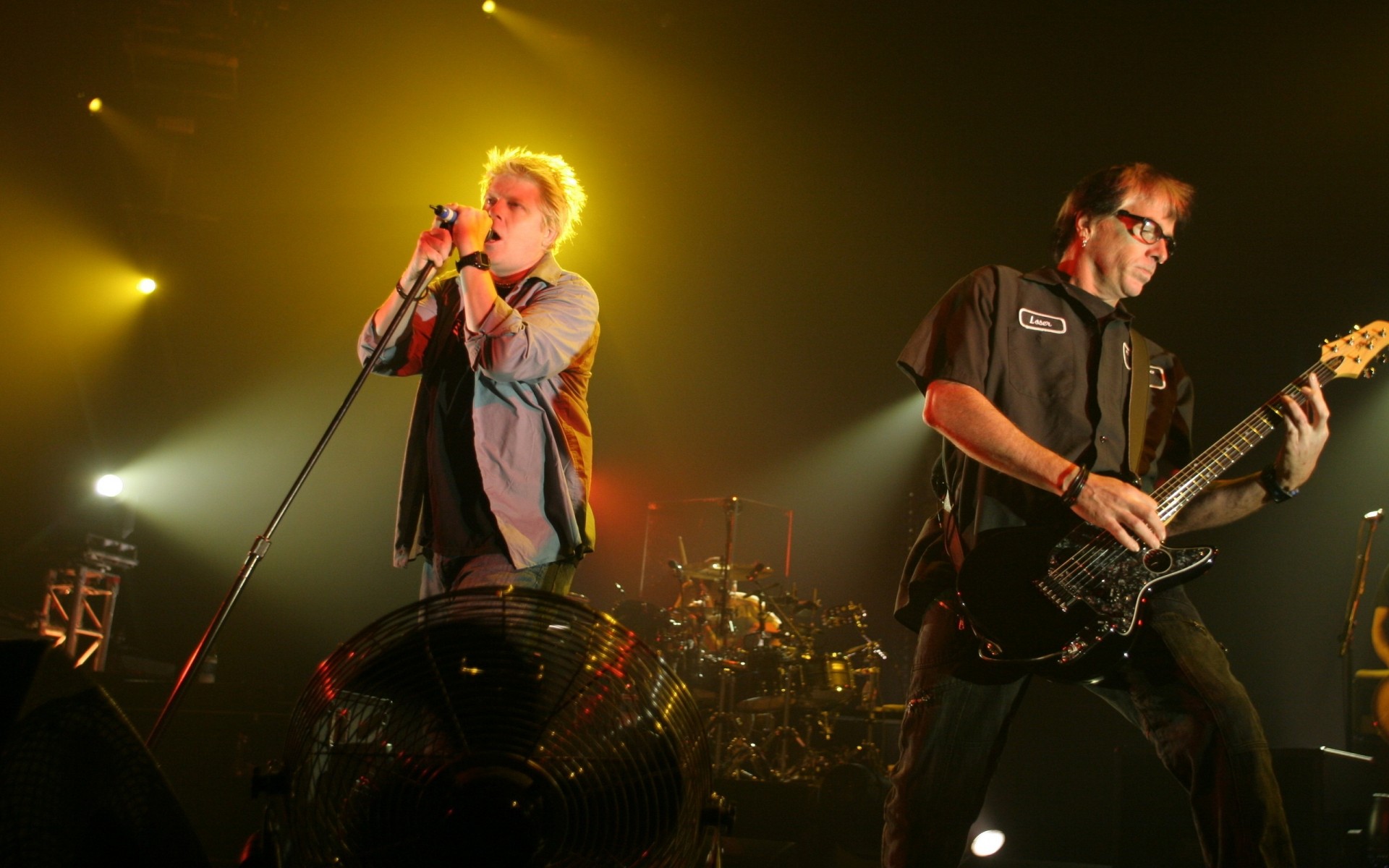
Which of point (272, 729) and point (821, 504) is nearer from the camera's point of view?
point (272, 729)

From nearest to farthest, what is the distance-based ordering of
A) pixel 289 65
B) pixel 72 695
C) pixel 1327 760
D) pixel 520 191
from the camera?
pixel 72 695 → pixel 520 191 → pixel 1327 760 → pixel 289 65

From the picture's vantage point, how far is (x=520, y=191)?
287 cm

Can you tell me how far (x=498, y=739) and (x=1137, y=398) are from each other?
1848 mm

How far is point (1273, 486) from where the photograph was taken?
2449 mm

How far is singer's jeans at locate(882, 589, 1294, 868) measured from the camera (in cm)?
190

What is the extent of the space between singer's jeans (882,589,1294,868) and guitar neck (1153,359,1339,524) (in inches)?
9.5

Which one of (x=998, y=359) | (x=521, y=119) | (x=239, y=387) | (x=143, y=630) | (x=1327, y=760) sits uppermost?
(x=521, y=119)

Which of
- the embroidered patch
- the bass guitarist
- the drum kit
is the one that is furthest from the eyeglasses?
the drum kit

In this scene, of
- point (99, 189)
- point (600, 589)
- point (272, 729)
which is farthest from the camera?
point (600, 589)

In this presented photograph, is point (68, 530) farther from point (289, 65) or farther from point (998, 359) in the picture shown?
point (998, 359)

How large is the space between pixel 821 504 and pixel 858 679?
9.17ft

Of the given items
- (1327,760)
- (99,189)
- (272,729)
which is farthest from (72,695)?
(99,189)

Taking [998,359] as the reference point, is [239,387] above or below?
below

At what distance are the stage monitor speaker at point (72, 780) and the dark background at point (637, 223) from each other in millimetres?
4202
